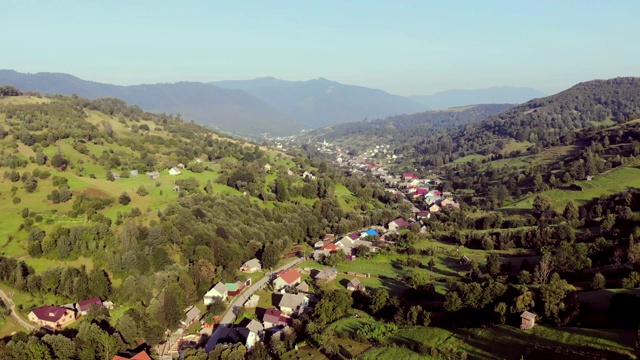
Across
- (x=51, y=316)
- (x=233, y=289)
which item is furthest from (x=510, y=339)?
(x=51, y=316)

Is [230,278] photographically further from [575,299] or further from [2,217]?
[575,299]

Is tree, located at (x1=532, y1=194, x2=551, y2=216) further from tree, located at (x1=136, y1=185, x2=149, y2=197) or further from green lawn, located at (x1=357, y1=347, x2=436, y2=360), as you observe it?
tree, located at (x1=136, y1=185, x2=149, y2=197)

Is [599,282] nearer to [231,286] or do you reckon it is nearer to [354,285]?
[354,285]

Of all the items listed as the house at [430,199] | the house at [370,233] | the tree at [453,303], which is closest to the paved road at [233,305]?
the house at [370,233]

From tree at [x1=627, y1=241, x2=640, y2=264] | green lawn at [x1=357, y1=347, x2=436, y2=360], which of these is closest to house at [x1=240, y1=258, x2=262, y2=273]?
green lawn at [x1=357, y1=347, x2=436, y2=360]

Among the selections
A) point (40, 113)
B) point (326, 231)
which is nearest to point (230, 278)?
point (326, 231)

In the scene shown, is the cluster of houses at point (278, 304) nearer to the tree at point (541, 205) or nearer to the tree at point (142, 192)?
the tree at point (142, 192)

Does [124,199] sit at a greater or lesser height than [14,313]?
greater
